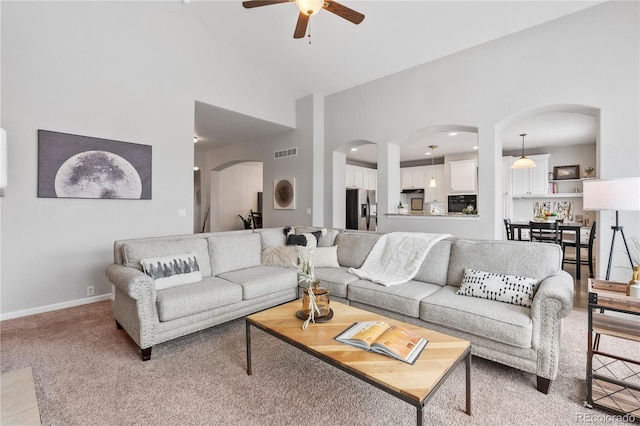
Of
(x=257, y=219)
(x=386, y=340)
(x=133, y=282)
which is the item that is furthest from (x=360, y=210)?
(x=386, y=340)

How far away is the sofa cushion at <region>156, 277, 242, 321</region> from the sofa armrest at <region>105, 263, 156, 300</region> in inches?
5.0

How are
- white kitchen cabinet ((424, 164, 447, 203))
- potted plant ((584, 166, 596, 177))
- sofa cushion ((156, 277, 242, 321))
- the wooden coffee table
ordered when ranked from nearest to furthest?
the wooden coffee table
sofa cushion ((156, 277, 242, 321))
potted plant ((584, 166, 596, 177))
white kitchen cabinet ((424, 164, 447, 203))

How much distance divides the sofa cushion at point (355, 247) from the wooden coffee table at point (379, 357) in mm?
1324

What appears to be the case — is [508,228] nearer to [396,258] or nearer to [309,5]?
[396,258]

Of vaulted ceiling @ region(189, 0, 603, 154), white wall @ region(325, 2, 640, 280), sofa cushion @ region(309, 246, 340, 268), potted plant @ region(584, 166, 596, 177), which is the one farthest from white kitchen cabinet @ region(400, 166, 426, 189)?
sofa cushion @ region(309, 246, 340, 268)

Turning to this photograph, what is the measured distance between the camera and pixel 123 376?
2.01 meters

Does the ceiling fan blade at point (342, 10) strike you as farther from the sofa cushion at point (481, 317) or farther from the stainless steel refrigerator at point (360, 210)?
the stainless steel refrigerator at point (360, 210)

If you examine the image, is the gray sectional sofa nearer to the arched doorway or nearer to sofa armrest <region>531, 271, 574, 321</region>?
sofa armrest <region>531, 271, 574, 321</region>

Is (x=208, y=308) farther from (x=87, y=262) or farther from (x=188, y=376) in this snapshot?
(x=87, y=262)

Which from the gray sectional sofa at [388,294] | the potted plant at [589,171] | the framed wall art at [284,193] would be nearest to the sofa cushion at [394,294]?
the gray sectional sofa at [388,294]

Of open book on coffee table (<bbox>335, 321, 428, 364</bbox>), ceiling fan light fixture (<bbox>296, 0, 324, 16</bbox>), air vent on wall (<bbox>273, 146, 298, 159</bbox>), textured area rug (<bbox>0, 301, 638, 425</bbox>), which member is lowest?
textured area rug (<bbox>0, 301, 638, 425</bbox>)

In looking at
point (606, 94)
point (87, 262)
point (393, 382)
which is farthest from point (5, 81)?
point (606, 94)

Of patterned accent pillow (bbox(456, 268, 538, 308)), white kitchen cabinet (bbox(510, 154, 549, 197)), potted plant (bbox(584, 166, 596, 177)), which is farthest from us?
white kitchen cabinet (bbox(510, 154, 549, 197))

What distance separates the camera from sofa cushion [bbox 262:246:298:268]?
337 cm
